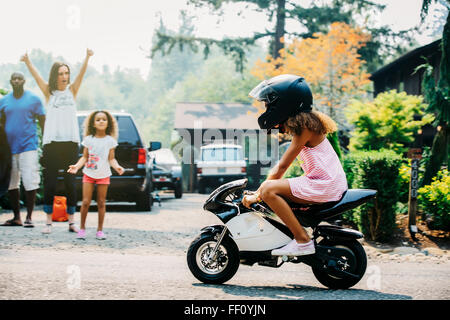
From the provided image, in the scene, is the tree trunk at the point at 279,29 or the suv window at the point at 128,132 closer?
the suv window at the point at 128,132

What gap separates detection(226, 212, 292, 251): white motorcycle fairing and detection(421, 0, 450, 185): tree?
24.3ft

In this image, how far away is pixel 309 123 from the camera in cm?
518

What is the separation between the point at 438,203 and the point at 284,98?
593 centimetres

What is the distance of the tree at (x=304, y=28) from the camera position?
3281cm

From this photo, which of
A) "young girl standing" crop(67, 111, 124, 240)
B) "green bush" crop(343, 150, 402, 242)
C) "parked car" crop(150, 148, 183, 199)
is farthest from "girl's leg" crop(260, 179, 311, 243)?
"parked car" crop(150, 148, 183, 199)

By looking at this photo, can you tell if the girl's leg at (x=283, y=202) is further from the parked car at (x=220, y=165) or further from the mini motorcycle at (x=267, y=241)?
the parked car at (x=220, y=165)

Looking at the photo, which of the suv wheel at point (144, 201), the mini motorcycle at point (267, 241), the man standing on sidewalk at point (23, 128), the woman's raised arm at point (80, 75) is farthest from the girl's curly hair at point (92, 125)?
the suv wheel at point (144, 201)

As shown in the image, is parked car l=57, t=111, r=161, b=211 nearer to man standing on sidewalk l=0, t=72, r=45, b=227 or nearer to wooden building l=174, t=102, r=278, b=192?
man standing on sidewalk l=0, t=72, r=45, b=227

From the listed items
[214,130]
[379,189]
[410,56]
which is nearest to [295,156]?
[379,189]

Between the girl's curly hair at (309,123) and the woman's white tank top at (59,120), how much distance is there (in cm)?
451

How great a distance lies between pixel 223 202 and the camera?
5.58m

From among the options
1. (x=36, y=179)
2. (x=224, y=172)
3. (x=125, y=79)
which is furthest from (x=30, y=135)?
(x=125, y=79)
